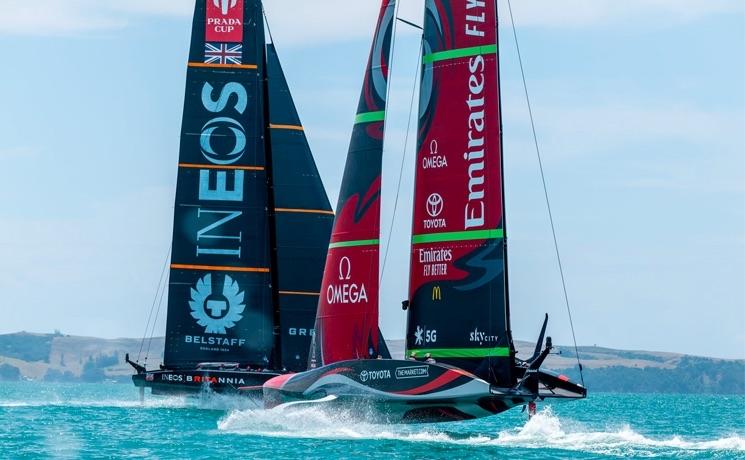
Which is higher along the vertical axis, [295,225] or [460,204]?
[295,225]

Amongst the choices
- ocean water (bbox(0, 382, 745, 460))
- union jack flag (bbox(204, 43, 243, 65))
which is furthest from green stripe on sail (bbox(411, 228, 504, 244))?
union jack flag (bbox(204, 43, 243, 65))

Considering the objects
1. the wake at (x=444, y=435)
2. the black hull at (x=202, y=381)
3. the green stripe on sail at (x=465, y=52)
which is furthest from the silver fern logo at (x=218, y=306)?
the green stripe on sail at (x=465, y=52)

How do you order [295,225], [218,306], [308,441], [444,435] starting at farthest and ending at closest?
[218,306]
[295,225]
[444,435]
[308,441]

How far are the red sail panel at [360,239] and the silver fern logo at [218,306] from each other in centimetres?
1188

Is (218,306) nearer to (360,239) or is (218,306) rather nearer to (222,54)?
(222,54)

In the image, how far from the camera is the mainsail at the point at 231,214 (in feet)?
148

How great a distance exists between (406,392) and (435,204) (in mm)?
4105

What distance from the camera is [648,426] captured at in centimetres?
5772

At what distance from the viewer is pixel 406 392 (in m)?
30.1

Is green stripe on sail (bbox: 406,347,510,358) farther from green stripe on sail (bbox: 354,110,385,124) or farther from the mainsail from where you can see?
the mainsail

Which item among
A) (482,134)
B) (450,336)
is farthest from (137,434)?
(482,134)

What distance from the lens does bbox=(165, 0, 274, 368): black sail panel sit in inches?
1780

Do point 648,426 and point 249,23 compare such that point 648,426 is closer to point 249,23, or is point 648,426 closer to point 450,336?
point 249,23

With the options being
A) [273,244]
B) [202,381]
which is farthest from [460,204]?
[202,381]
